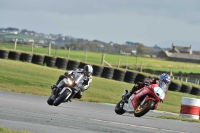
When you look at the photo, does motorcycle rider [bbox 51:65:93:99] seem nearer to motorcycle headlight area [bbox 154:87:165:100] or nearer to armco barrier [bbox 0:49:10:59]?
motorcycle headlight area [bbox 154:87:165:100]

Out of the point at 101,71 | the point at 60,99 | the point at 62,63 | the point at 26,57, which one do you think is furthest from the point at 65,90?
the point at 26,57

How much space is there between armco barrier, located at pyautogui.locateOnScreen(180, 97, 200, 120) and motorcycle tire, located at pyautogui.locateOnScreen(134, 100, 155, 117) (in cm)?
1110

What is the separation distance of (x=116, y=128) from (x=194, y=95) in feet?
95.8

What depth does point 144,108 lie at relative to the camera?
13.6 metres

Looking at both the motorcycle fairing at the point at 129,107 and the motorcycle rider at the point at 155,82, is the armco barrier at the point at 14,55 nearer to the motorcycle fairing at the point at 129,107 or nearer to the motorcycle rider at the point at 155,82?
the motorcycle rider at the point at 155,82

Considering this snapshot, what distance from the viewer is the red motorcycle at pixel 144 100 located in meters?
13.5

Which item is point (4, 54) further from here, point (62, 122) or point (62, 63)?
point (62, 122)

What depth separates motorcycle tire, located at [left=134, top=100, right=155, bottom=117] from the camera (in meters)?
13.4

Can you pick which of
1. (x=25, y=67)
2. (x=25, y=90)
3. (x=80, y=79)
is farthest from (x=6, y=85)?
(x=80, y=79)

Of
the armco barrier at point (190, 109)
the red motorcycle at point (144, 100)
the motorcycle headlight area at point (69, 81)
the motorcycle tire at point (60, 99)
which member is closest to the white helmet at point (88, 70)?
the motorcycle headlight area at point (69, 81)

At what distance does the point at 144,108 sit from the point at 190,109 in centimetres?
1203

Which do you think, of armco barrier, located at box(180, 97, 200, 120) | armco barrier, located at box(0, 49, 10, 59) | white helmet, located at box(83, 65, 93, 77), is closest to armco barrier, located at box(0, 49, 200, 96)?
armco barrier, located at box(0, 49, 10, 59)

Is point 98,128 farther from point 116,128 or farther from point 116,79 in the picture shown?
point 116,79

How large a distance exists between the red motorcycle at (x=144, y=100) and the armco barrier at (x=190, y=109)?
10548 mm
